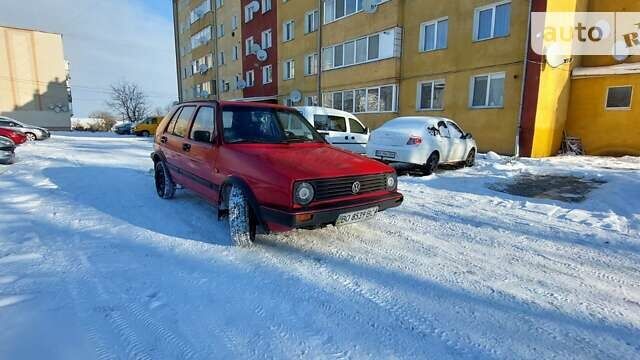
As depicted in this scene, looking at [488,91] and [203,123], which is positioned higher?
[488,91]

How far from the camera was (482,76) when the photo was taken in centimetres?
1352

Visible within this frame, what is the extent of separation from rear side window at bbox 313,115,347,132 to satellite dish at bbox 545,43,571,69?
8.15 metres

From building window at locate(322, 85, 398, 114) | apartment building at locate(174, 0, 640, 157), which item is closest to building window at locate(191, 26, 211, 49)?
apartment building at locate(174, 0, 640, 157)

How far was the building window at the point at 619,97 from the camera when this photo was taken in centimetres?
1320

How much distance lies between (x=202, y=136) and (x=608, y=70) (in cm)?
1605

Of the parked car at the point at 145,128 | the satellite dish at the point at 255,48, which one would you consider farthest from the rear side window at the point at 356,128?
the parked car at the point at 145,128

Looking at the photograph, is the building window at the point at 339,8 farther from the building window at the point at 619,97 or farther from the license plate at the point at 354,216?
the license plate at the point at 354,216

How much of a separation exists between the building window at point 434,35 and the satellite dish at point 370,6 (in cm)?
317

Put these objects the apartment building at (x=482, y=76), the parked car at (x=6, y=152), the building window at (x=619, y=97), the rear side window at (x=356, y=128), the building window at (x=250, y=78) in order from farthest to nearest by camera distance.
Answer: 1. the building window at (x=250, y=78)
2. the building window at (x=619, y=97)
3. the apartment building at (x=482, y=76)
4. the rear side window at (x=356, y=128)
5. the parked car at (x=6, y=152)

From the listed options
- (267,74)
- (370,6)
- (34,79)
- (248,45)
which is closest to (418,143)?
(370,6)

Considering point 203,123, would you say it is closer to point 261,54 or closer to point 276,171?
point 276,171

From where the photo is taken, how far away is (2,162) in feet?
31.6

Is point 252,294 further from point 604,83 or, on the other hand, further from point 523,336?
point 604,83

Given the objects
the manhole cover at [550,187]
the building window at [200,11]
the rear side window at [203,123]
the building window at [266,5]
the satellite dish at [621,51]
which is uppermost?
the building window at [200,11]
